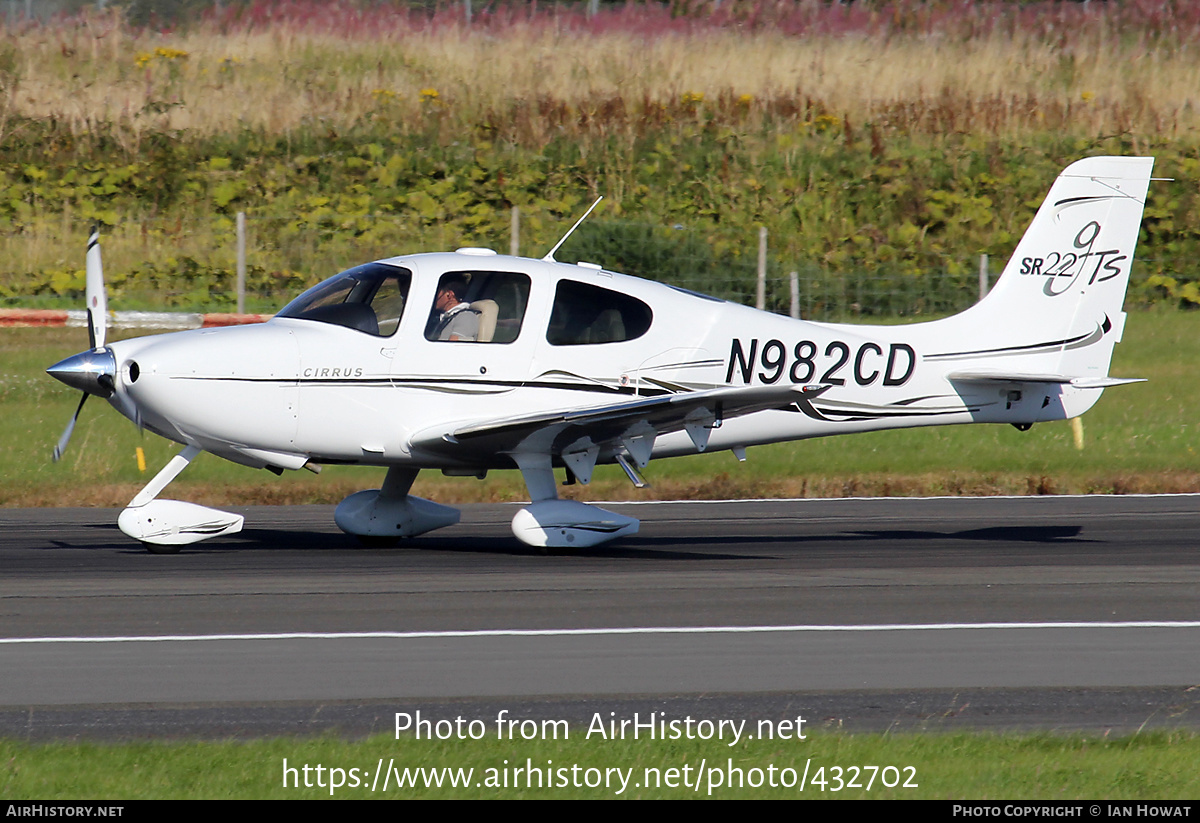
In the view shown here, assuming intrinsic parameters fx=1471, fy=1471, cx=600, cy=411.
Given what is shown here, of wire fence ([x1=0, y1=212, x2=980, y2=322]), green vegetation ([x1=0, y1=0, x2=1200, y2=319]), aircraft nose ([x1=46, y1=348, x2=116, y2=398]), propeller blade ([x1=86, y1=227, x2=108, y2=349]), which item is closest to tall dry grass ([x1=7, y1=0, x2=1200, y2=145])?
green vegetation ([x1=0, y1=0, x2=1200, y2=319])

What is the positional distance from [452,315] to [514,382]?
0.67 m

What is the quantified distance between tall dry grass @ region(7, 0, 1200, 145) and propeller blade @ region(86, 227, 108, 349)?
1767 centimetres

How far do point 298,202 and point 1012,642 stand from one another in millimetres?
20073

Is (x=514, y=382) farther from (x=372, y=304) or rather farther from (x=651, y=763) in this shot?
(x=651, y=763)

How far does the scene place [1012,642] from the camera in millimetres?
8078

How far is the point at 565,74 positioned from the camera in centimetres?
3064

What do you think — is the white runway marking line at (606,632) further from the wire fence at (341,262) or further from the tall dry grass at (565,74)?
the tall dry grass at (565,74)

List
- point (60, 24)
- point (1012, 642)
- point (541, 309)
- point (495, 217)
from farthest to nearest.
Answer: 1. point (60, 24)
2. point (495, 217)
3. point (541, 309)
4. point (1012, 642)

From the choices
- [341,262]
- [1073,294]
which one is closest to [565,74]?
[341,262]

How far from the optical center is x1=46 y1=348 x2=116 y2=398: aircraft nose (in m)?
10.0

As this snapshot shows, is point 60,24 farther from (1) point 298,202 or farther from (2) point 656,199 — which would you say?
(2) point 656,199

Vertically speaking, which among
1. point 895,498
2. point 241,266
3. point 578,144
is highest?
point 578,144

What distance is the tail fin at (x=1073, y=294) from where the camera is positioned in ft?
39.8
